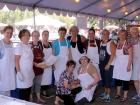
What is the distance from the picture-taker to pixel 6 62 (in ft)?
14.6

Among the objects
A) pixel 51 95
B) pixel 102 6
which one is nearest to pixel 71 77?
pixel 51 95

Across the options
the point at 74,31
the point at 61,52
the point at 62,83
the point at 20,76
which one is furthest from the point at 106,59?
the point at 20,76

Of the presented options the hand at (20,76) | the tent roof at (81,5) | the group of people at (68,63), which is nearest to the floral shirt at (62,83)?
the group of people at (68,63)

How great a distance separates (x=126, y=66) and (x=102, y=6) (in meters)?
8.09

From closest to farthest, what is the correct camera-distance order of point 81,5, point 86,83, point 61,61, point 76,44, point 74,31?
point 86,83
point 61,61
point 74,31
point 76,44
point 81,5

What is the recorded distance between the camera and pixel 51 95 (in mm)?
6828

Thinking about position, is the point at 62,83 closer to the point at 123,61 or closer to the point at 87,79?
the point at 87,79

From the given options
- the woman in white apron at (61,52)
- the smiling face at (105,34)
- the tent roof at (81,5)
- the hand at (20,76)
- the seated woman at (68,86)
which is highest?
the tent roof at (81,5)

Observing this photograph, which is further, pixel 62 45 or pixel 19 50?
pixel 62 45

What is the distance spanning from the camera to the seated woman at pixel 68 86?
5020mm

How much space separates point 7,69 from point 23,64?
41 cm

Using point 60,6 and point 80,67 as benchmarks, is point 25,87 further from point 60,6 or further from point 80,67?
point 60,6

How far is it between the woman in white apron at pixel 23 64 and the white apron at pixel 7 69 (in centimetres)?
17

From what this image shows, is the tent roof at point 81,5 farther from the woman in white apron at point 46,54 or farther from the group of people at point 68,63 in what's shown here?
→ the group of people at point 68,63
